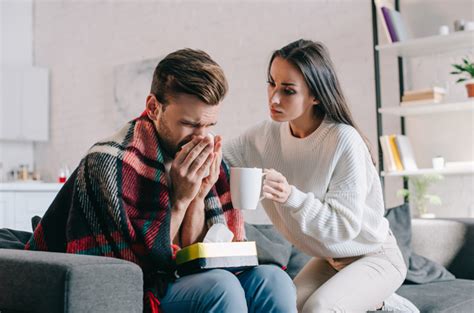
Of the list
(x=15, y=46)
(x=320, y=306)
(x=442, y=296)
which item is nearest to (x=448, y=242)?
(x=442, y=296)

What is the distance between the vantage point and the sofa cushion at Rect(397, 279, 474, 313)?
7.17ft

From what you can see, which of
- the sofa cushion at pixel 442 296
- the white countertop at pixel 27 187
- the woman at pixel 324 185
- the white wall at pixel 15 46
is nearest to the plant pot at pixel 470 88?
the sofa cushion at pixel 442 296

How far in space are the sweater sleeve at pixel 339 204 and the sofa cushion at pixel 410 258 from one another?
804 mm

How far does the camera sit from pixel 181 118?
63.1 inches

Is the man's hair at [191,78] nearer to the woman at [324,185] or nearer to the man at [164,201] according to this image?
the man at [164,201]

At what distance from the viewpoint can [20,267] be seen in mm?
1371


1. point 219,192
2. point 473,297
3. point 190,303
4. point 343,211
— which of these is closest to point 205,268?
point 190,303

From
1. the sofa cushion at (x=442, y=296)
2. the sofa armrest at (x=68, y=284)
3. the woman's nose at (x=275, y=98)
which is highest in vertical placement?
the woman's nose at (x=275, y=98)

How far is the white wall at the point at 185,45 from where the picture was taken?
12.9 ft

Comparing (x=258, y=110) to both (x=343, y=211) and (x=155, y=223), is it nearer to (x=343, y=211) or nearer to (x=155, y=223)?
(x=343, y=211)

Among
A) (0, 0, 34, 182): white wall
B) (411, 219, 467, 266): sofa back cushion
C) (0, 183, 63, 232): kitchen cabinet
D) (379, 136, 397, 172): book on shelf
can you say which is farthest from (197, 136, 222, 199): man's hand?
(0, 0, 34, 182): white wall

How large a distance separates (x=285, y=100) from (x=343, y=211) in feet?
1.23

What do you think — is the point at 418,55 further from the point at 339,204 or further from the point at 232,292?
the point at 232,292

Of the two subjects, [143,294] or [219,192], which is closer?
[143,294]
